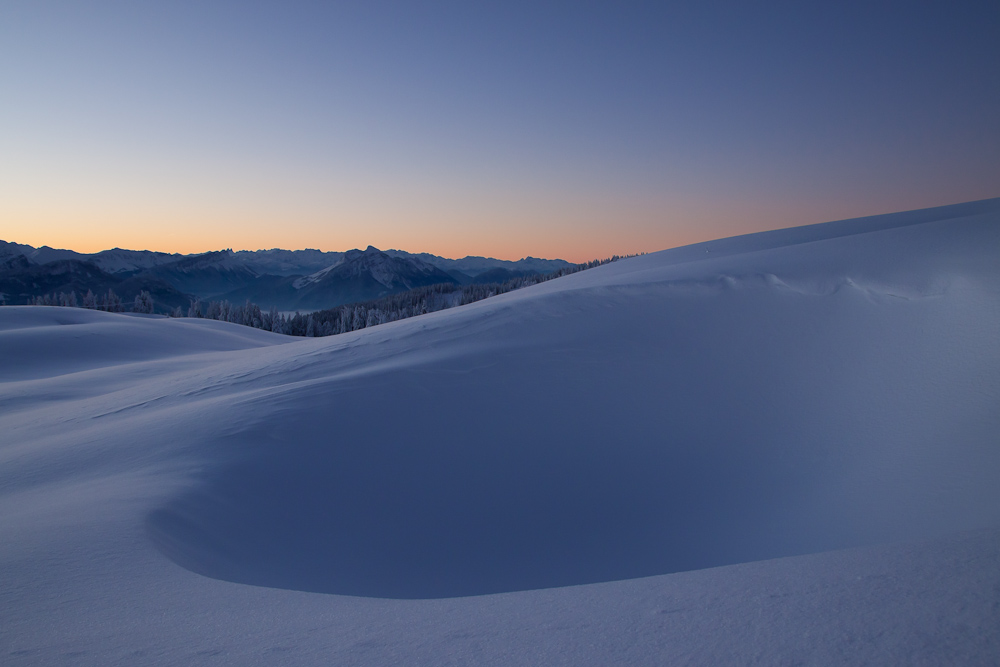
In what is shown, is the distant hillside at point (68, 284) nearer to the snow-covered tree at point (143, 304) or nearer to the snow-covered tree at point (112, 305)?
the snow-covered tree at point (112, 305)

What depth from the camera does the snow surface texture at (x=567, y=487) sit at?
5.92ft

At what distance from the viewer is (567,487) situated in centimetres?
406

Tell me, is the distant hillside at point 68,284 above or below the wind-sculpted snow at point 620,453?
above

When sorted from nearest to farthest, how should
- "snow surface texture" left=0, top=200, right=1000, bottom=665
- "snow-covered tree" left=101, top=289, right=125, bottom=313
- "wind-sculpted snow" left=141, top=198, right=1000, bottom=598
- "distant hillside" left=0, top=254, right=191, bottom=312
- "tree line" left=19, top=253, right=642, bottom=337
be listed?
"snow surface texture" left=0, top=200, right=1000, bottom=665
"wind-sculpted snow" left=141, top=198, right=1000, bottom=598
"snow-covered tree" left=101, top=289, right=125, bottom=313
"tree line" left=19, top=253, right=642, bottom=337
"distant hillside" left=0, top=254, right=191, bottom=312

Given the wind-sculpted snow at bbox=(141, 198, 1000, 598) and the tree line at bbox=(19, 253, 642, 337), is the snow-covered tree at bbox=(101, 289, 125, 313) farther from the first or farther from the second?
the wind-sculpted snow at bbox=(141, 198, 1000, 598)

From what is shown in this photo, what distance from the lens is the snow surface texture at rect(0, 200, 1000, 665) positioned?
1.80 m

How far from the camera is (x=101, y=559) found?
2.53 m

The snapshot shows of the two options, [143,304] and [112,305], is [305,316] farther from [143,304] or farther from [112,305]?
[112,305]

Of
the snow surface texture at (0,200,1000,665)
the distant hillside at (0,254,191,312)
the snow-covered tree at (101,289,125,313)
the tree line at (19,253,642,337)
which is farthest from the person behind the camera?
the distant hillside at (0,254,191,312)

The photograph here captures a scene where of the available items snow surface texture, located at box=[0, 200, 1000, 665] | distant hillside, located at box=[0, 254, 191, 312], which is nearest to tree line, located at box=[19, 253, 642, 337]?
snow surface texture, located at box=[0, 200, 1000, 665]

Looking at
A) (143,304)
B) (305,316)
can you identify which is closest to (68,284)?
(305,316)

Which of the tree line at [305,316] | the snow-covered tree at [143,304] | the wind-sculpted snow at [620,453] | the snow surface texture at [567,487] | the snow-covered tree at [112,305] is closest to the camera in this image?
the snow surface texture at [567,487]

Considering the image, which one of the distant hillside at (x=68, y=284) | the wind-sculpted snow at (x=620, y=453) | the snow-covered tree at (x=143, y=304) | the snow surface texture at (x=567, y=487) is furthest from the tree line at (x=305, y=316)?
the distant hillside at (x=68, y=284)

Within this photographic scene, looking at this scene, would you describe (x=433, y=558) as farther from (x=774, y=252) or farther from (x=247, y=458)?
(x=774, y=252)
